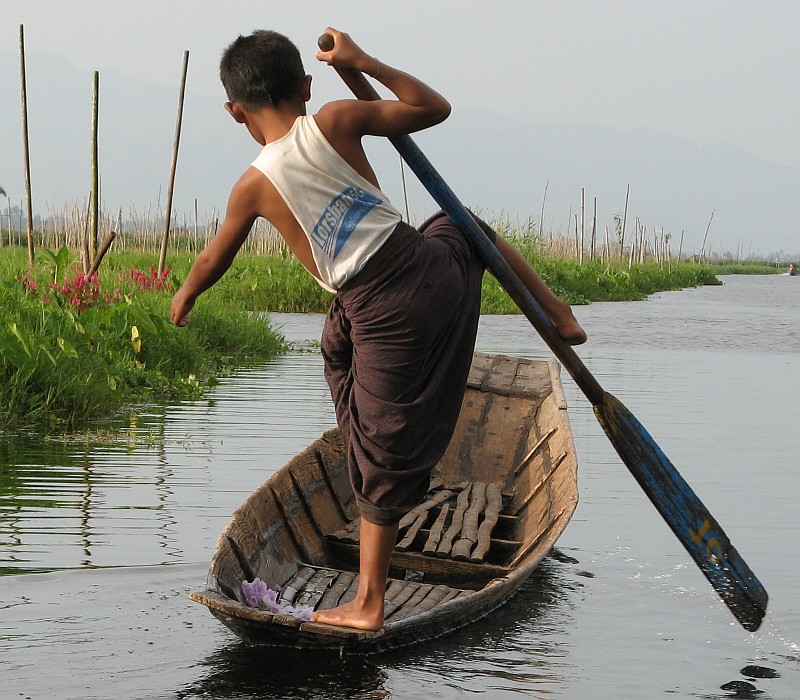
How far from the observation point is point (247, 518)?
3.99 meters

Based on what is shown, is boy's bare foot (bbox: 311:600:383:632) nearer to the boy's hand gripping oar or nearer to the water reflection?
the water reflection

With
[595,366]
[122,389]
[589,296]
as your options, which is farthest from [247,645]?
[589,296]

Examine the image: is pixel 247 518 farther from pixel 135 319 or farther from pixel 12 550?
pixel 135 319

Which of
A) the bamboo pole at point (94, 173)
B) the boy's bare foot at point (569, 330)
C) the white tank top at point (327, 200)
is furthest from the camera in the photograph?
the bamboo pole at point (94, 173)

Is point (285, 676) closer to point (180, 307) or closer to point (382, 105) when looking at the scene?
point (180, 307)

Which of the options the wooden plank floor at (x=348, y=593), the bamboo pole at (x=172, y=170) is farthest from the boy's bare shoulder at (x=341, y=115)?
the bamboo pole at (x=172, y=170)

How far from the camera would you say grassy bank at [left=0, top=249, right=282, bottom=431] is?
7055 millimetres

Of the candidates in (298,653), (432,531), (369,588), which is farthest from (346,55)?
(432,531)

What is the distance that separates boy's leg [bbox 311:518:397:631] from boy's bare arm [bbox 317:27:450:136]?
3.61ft

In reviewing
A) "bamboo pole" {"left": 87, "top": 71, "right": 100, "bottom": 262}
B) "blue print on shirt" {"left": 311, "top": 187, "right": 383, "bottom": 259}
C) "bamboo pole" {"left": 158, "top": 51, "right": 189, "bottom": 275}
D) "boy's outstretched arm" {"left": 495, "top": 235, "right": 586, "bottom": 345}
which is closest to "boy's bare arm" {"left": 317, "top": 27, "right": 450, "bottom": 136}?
"blue print on shirt" {"left": 311, "top": 187, "right": 383, "bottom": 259}

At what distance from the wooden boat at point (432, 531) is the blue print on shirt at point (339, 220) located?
97cm

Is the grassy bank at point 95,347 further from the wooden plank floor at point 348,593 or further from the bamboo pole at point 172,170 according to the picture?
the wooden plank floor at point 348,593

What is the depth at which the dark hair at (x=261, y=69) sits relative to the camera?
129 inches

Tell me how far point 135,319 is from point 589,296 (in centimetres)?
1859
